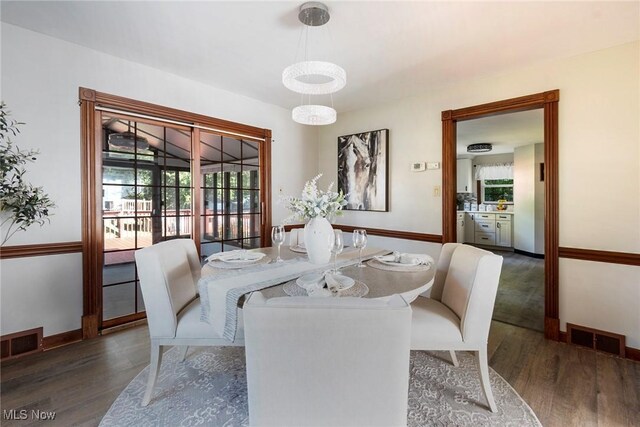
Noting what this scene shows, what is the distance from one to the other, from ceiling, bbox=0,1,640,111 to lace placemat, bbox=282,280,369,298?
1.73 m

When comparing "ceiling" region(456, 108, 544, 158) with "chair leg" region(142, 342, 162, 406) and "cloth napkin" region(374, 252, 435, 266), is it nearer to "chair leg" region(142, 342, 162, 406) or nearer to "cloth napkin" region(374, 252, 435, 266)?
"cloth napkin" region(374, 252, 435, 266)

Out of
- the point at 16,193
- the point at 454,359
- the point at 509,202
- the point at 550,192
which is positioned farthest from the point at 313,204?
the point at 509,202

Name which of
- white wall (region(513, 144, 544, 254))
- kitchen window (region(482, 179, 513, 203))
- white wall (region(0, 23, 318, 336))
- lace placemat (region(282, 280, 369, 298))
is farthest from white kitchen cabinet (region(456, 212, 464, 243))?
white wall (region(0, 23, 318, 336))

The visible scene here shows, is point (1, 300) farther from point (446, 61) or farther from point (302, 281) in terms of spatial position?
point (446, 61)

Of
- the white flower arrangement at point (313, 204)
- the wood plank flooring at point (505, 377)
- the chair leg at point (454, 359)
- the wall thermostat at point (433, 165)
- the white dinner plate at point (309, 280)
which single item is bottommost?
the wood plank flooring at point (505, 377)

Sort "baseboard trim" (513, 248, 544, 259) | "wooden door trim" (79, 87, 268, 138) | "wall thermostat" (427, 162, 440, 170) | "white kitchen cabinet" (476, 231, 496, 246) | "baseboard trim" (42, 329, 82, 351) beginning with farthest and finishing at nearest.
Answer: "white kitchen cabinet" (476, 231, 496, 246), "baseboard trim" (513, 248, 544, 259), "wall thermostat" (427, 162, 440, 170), "wooden door trim" (79, 87, 268, 138), "baseboard trim" (42, 329, 82, 351)

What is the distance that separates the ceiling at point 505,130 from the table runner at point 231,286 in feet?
12.3

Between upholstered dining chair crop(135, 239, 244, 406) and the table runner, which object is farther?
upholstered dining chair crop(135, 239, 244, 406)

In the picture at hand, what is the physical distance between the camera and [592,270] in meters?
2.47

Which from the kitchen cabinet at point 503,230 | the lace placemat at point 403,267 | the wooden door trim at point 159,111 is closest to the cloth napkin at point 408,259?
the lace placemat at point 403,267

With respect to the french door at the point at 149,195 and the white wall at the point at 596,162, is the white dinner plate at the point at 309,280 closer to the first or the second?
the french door at the point at 149,195

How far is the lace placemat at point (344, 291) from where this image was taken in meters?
1.36

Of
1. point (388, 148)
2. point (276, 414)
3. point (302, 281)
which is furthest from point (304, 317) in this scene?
point (388, 148)

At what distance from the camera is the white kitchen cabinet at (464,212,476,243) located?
280 inches
